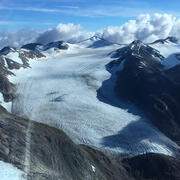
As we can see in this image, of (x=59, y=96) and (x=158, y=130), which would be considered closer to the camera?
(x=158, y=130)

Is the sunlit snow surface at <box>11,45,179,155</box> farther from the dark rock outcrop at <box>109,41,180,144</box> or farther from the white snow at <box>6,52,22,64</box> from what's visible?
the white snow at <box>6,52,22,64</box>

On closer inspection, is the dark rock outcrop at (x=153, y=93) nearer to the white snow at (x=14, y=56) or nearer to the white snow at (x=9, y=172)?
the white snow at (x=14, y=56)

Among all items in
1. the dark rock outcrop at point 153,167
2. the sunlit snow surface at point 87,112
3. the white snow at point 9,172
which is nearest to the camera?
the white snow at point 9,172

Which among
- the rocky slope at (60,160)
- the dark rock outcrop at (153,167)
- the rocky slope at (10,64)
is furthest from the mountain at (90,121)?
the rocky slope at (10,64)

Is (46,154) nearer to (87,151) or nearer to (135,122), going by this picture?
(87,151)

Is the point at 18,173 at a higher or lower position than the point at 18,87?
higher

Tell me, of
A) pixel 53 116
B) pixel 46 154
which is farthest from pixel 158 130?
pixel 46 154
